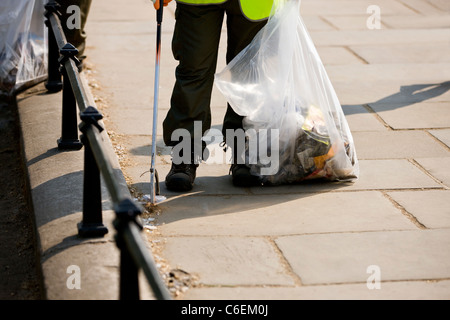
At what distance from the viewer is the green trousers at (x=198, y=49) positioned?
4324 mm

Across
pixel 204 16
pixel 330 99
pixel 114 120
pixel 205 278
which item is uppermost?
pixel 204 16

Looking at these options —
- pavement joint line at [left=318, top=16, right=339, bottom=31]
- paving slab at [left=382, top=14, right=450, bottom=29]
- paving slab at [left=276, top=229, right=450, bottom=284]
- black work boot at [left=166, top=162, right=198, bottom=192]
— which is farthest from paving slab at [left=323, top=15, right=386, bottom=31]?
paving slab at [left=276, top=229, right=450, bottom=284]

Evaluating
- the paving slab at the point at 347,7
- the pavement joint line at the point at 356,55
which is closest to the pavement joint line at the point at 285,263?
the pavement joint line at the point at 356,55

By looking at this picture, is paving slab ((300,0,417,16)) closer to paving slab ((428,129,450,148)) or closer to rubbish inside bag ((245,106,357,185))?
paving slab ((428,129,450,148))

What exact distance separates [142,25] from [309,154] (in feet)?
15.7

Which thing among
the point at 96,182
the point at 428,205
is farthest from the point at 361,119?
the point at 96,182

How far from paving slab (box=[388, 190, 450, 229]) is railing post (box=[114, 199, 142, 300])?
7.06 feet

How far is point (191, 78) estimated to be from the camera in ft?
14.6

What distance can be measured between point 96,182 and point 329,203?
1.48 meters

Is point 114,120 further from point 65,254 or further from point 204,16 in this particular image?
point 65,254

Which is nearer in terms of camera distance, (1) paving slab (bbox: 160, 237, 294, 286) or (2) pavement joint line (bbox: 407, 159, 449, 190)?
(1) paving slab (bbox: 160, 237, 294, 286)

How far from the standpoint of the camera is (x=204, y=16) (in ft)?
14.1

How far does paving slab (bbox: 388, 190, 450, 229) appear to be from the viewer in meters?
4.22
